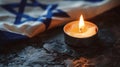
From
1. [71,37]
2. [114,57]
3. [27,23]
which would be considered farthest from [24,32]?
[114,57]

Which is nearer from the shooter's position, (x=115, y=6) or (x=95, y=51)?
(x=95, y=51)

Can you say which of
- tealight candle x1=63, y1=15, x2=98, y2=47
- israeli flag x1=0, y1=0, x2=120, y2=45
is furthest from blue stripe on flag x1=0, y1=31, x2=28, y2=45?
tealight candle x1=63, y1=15, x2=98, y2=47

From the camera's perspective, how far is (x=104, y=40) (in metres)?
0.66

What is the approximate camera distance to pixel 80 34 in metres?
0.63

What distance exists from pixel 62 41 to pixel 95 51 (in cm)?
9

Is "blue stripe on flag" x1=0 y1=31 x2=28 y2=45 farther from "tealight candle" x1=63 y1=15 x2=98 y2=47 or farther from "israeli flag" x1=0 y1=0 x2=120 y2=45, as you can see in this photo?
"tealight candle" x1=63 y1=15 x2=98 y2=47

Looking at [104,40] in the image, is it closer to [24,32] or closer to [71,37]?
[71,37]

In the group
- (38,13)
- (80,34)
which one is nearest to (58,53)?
(80,34)

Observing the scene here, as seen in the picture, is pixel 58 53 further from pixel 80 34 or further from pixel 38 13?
pixel 38 13

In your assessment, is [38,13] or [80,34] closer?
[80,34]

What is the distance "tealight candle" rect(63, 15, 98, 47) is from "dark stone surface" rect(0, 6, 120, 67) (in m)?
0.02

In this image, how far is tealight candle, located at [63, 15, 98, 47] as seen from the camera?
0.61m

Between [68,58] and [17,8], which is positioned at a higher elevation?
[17,8]

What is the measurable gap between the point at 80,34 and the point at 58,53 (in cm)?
7
